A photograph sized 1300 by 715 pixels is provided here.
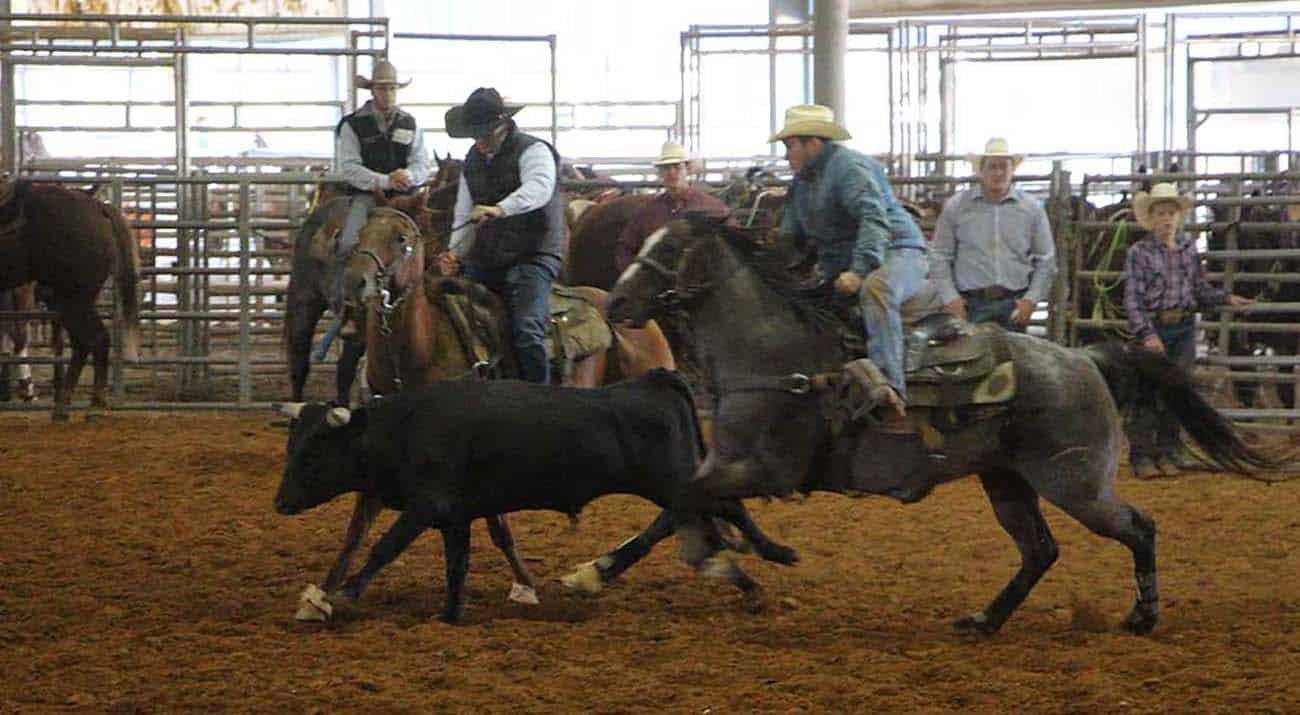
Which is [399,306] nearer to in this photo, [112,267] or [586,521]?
[586,521]

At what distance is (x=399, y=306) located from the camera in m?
7.34

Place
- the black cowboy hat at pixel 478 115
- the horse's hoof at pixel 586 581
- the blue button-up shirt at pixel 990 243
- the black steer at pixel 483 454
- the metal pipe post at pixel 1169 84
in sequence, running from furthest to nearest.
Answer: the metal pipe post at pixel 1169 84 < the blue button-up shirt at pixel 990 243 < the black cowboy hat at pixel 478 115 < the horse's hoof at pixel 586 581 < the black steer at pixel 483 454

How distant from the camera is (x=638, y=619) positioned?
235 inches

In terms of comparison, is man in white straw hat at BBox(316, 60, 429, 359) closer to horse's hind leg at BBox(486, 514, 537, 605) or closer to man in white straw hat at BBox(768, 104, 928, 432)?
horse's hind leg at BBox(486, 514, 537, 605)

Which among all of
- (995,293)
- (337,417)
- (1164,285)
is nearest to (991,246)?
(995,293)

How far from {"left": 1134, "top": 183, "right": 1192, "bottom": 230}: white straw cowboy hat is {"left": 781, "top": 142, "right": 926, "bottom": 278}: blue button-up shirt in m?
4.39

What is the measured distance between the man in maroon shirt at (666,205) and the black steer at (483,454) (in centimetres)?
464

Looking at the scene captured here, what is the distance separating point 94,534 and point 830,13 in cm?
976

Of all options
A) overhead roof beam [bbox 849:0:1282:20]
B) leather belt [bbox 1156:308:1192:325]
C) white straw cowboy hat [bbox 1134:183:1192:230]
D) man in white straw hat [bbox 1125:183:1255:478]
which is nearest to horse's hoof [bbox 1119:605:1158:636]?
man in white straw hat [bbox 1125:183:1255:478]

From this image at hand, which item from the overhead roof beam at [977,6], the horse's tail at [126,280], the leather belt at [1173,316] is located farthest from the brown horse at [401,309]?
the overhead roof beam at [977,6]

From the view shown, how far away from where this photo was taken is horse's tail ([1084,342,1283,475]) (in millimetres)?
5941

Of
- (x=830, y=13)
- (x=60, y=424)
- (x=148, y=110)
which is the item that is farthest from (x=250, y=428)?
(x=148, y=110)

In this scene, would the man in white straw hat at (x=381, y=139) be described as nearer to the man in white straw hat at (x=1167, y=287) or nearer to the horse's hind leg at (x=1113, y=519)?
the man in white straw hat at (x=1167, y=287)

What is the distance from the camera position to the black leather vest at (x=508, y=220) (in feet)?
24.2
